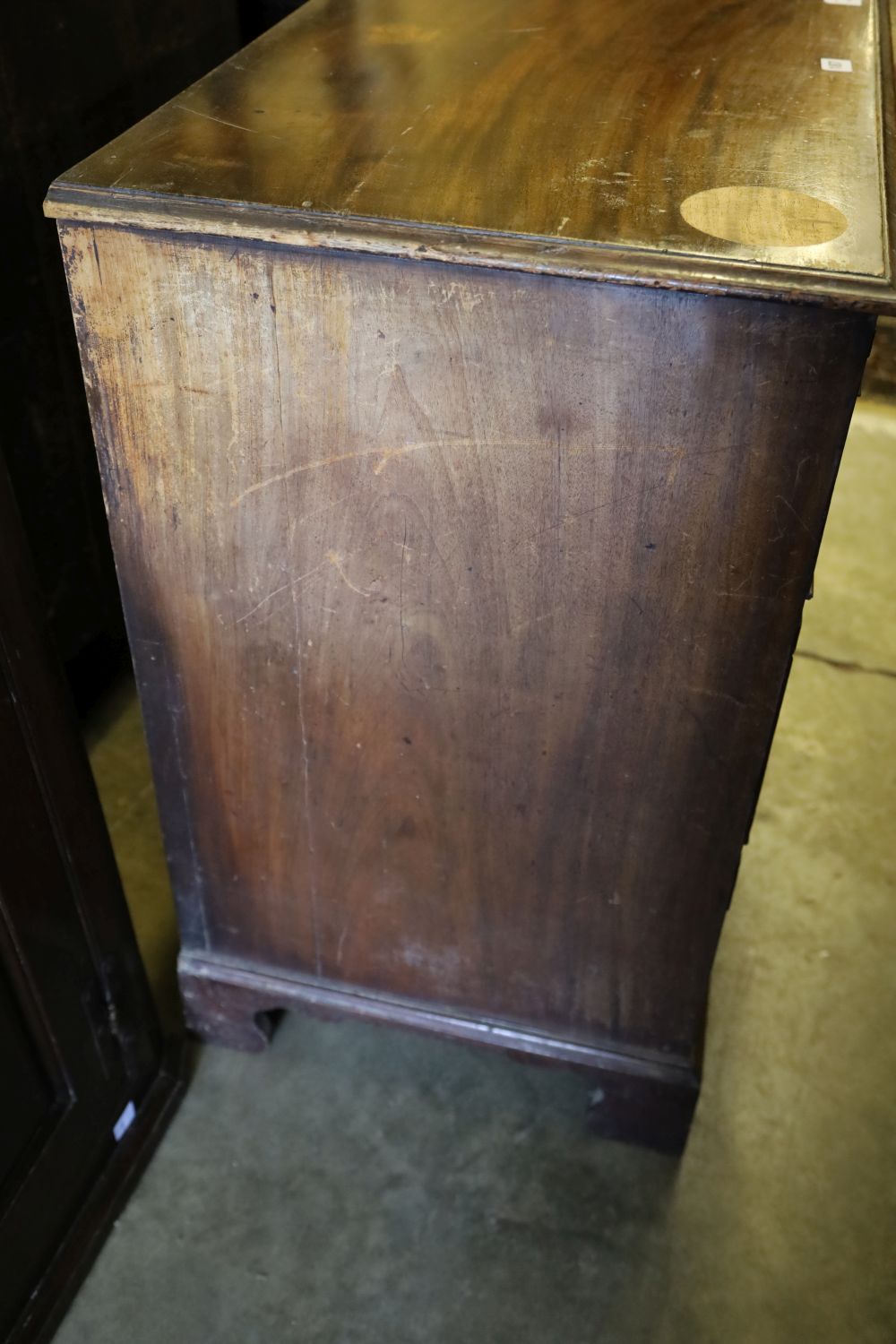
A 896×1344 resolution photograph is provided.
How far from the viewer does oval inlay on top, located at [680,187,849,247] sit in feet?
2.94

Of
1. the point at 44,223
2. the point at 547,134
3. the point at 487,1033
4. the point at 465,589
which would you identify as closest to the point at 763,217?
the point at 547,134

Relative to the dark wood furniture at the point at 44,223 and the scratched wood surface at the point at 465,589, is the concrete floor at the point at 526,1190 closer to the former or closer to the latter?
the scratched wood surface at the point at 465,589

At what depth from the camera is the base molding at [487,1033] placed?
1.41 m

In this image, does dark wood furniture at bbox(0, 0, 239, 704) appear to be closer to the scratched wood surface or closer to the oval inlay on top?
the scratched wood surface

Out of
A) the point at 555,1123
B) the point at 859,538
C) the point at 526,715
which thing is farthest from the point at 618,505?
the point at 859,538

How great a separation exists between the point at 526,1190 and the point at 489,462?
0.93 meters

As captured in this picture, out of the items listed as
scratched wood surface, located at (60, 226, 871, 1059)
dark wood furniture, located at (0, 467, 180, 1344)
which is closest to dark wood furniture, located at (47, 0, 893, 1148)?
scratched wood surface, located at (60, 226, 871, 1059)

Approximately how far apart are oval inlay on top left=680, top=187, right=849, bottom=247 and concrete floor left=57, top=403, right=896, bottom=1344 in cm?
110

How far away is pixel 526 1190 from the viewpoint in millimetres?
1441

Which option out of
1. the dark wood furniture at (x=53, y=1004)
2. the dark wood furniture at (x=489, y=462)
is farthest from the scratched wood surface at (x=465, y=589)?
the dark wood furniture at (x=53, y=1004)

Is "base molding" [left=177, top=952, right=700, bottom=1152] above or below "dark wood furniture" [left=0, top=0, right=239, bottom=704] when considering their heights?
below

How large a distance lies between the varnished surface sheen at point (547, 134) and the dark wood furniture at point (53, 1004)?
0.35m

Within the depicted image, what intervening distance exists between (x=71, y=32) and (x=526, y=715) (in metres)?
1.13

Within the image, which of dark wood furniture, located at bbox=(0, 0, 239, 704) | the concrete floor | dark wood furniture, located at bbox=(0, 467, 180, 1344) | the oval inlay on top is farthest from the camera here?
dark wood furniture, located at bbox=(0, 0, 239, 704)
